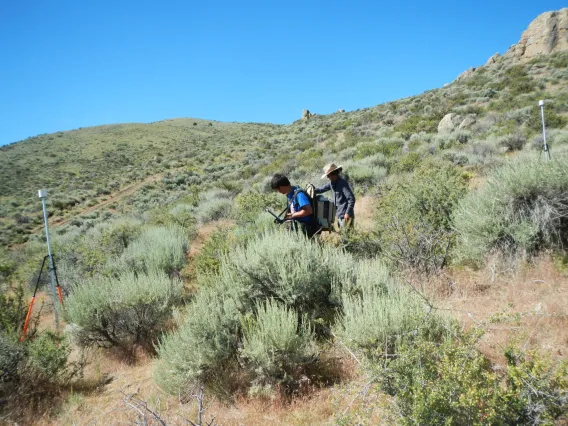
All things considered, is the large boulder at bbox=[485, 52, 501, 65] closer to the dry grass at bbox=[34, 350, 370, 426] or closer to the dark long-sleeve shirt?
the dark long-sleeve shirt

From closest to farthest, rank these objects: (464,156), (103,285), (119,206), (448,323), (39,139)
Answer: (448,323) → (103,285) → (464,156) → (119,206) → (39,139)

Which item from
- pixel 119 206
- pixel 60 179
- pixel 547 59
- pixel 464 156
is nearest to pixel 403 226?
pixel 464 156

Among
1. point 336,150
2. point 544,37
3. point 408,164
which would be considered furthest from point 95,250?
point 544,37

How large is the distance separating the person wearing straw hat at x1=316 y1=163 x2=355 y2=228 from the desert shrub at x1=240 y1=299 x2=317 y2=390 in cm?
286

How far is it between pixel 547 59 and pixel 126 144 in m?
54.3

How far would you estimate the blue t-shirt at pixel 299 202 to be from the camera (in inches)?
194

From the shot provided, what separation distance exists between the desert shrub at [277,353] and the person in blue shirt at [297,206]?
1955mm

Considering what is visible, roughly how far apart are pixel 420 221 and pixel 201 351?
3894mm

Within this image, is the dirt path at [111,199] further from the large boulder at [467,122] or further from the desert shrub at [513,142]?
the desert shrub at [513,142]

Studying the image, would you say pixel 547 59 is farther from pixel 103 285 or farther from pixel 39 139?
pixel 39 139

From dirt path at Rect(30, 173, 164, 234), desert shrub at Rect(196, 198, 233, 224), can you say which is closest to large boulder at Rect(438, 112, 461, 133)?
desert shrub at Rect(196, 198, 233, 224)

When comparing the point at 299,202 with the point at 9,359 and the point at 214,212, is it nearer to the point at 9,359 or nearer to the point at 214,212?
the point at 9,359

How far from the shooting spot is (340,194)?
5844 mm

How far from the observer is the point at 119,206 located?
83.4 ft
